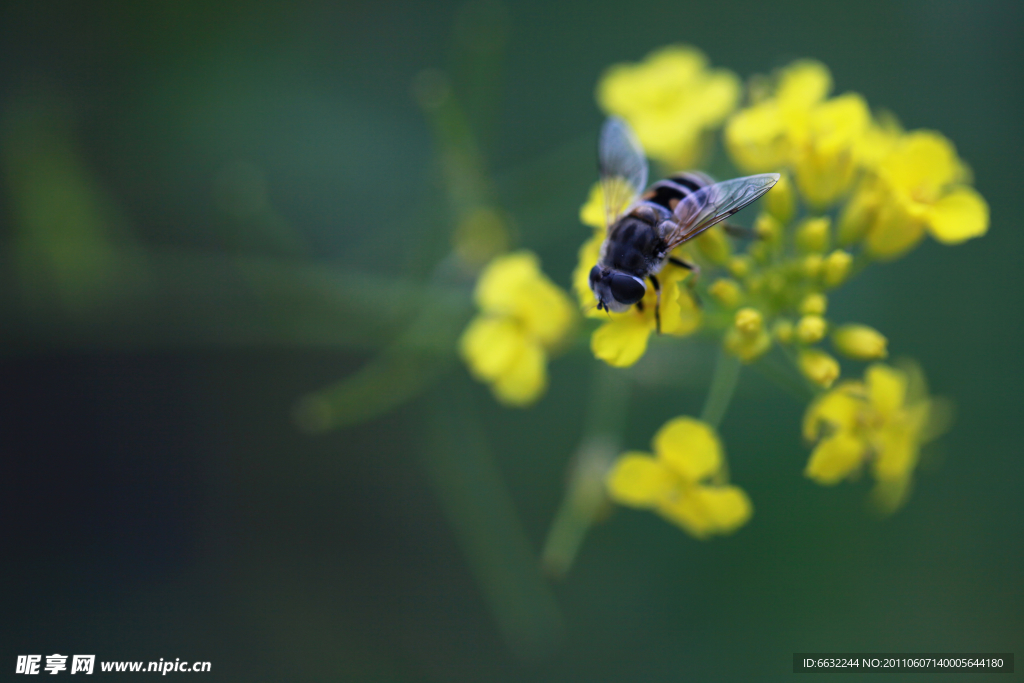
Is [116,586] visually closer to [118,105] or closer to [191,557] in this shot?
[191,557]

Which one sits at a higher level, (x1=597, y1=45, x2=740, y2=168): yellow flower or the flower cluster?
(x1=597, y1=45, x2=740, y2=168): yellow flower

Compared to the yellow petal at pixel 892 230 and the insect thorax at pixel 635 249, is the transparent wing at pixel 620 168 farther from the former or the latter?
the yellow petal at pixel 892 230

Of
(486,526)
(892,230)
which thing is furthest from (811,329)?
(486,526)

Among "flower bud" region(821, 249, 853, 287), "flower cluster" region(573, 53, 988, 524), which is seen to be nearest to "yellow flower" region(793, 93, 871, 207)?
"flower cluster" region(573, 53, 988, 524)

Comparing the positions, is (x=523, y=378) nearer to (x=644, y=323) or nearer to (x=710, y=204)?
(x=644, y=323)

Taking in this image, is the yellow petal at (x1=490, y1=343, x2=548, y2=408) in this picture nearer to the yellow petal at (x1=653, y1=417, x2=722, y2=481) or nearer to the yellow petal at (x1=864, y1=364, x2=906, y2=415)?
the yellow petal at (x1=653, y1=417, x2=722, y2=481)

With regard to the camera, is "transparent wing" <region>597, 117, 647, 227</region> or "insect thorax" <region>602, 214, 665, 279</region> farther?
"transparent wing" <region>597, 117, 647, 227</region>
